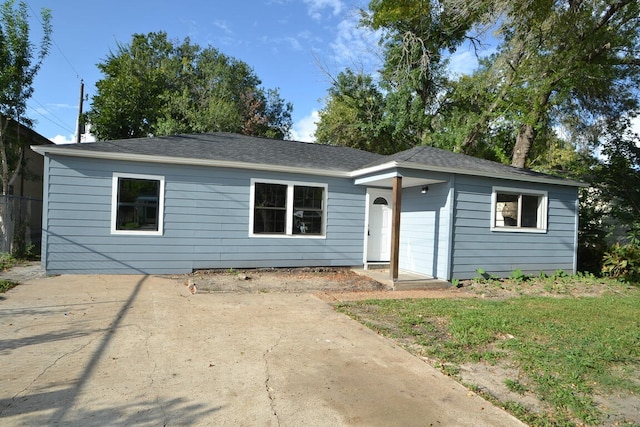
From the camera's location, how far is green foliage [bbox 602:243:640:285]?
35.1 ft

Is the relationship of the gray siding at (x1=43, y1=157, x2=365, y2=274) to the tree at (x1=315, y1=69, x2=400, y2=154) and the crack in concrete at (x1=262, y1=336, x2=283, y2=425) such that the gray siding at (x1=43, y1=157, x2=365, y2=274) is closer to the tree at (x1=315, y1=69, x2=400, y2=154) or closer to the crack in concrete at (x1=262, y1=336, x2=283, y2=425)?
the crack in concrete at (x1=262, y1=336, x2=283, y2=425)

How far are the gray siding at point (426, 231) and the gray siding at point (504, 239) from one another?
261mm

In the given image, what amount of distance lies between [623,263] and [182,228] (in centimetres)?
1194

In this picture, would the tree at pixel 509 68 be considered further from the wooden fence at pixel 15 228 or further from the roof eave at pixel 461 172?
the wooden fence at pixel 15 228

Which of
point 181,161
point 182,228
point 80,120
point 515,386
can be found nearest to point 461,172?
point 515,386

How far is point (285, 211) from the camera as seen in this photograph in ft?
32.8

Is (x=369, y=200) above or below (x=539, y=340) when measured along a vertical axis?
above

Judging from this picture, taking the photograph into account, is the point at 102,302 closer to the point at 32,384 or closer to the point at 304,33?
the point at 32,384

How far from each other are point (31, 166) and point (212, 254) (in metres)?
13.8

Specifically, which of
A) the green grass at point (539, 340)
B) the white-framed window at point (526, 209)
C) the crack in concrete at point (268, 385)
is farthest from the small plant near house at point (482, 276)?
the crack in concrete at point (268, 385)

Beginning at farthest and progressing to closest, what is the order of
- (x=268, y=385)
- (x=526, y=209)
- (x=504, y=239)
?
1. (x=526, y=209)
2. (x=504, y=239)
3. (x=268, y=385)

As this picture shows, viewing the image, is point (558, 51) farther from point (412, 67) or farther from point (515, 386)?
point (515, 386)

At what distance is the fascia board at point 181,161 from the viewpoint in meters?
8.05

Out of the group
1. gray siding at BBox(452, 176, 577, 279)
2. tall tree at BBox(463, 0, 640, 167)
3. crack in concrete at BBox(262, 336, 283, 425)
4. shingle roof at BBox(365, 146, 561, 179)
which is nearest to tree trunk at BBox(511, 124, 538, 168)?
tall tree at BBox(463, 0, 640, 167)
